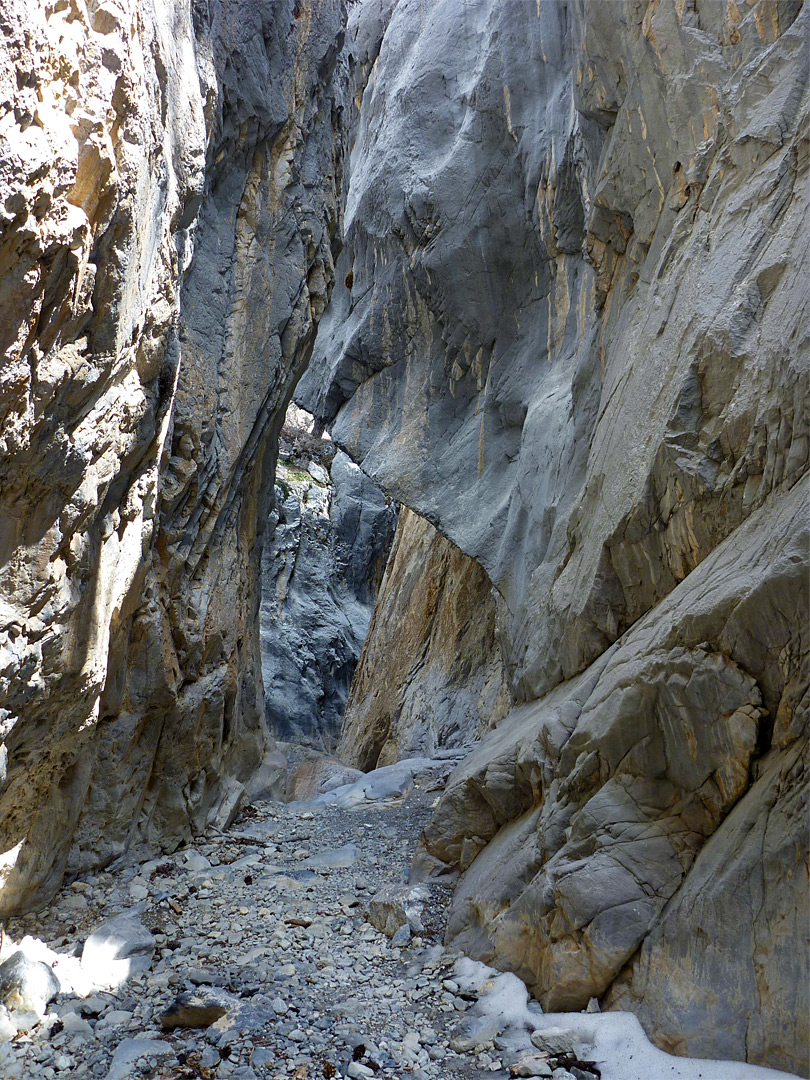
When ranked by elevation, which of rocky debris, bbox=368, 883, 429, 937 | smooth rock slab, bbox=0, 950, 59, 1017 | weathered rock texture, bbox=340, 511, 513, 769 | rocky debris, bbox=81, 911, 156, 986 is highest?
weathered rock texture, bbox=340, 511, 513, 769

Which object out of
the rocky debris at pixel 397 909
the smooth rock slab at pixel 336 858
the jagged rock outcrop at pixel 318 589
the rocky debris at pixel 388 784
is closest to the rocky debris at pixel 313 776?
the rocky debris at pixel 388 784

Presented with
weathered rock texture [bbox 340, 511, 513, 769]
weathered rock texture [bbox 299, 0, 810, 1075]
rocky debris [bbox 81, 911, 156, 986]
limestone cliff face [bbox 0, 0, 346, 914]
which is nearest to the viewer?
limestone cliff face [bbox 0, 0, 346, 914]

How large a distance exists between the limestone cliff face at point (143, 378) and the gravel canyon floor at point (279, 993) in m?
0.75

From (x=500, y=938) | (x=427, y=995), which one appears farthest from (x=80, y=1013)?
(x=500, y=938)

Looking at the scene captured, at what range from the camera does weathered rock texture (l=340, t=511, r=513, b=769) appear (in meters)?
15.0

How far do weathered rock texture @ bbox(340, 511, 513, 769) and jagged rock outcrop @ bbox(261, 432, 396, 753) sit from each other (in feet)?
15.0

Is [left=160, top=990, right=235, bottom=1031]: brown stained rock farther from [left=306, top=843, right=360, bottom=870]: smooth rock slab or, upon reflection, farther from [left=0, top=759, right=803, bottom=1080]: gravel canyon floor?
[left=306, top=843, right=360, bottom=870]: smooth rock slab

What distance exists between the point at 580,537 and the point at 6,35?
5.46m

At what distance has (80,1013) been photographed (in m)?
4.64

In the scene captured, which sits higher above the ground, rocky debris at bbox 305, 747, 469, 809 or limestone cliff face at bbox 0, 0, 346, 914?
limestone cliff face at bbox 0, 0, 346, 914

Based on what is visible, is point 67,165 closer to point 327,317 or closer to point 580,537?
point 580,537

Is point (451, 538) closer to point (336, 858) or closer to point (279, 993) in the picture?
point (336, 858)

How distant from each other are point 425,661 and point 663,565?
12189 mm

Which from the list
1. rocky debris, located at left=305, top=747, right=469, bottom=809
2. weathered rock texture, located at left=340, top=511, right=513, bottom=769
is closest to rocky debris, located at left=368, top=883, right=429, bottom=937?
rocky debris, located at left=305, top=747, right=469, bottom=809
